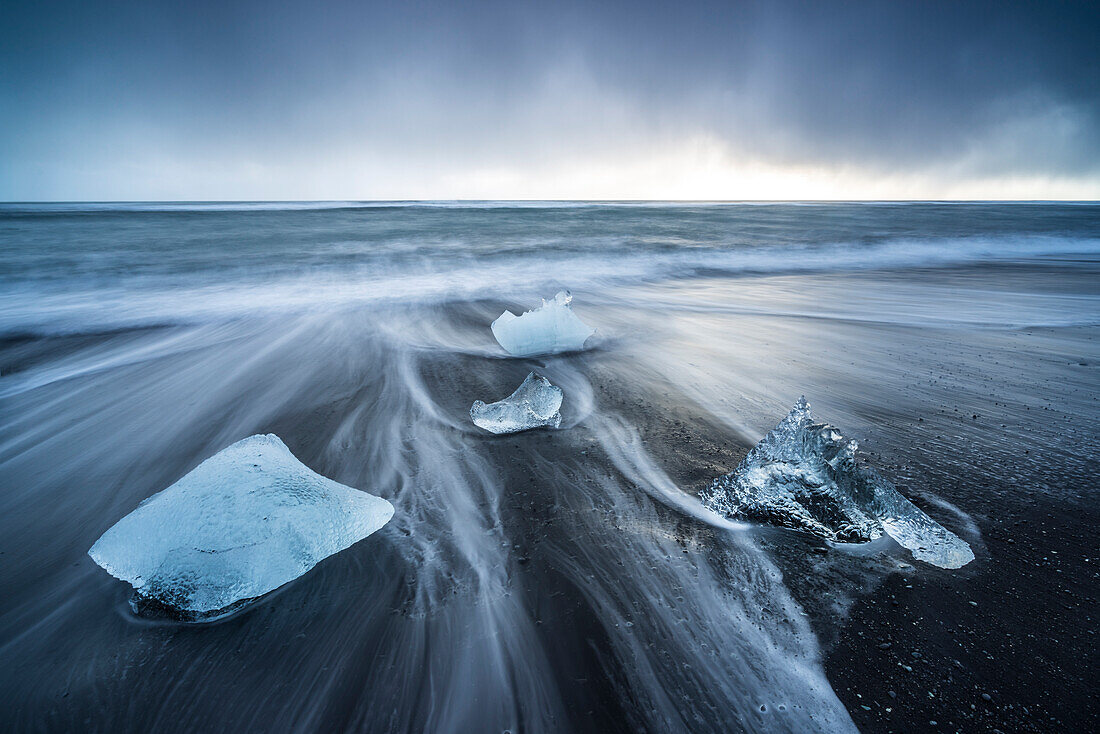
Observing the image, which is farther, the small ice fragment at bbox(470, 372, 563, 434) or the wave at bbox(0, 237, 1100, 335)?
the wave at bbox(0, 237, 1100, 335)

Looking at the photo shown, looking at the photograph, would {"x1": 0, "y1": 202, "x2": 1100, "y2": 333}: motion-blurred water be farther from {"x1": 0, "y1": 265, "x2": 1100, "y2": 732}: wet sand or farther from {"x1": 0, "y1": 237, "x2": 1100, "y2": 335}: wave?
{"x1": 0, "y1": 265, "x2": 1100, "y2": 732}: wet sand

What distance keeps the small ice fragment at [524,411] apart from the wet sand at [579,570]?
3.7 inches

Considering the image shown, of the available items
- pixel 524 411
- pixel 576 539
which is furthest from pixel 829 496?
pixel 524 411

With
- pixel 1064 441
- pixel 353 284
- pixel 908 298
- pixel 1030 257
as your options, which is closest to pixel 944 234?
pixel 1030 257

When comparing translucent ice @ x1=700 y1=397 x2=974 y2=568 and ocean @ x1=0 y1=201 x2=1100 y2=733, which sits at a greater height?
translucent ice @ x1=700 y1=397 x2=974 y2=568

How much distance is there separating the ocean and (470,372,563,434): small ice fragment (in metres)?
0.10

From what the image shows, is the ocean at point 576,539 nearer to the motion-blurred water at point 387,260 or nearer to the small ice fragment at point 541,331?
the small ice fragment at point 541,331

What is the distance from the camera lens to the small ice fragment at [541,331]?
4121mm

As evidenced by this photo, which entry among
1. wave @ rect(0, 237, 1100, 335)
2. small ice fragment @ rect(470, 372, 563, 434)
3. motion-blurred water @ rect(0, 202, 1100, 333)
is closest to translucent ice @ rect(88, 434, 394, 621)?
small ice fragment @ rect(470, 372, 563, 434)

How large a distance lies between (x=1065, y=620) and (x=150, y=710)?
2.90 m

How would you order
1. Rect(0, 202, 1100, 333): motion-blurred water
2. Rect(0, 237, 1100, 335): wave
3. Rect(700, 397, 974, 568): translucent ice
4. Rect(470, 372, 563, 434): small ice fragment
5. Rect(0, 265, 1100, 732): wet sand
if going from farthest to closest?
1. Rect(0, 202, 1100, 333): motion-blurred water
2. Rect(0, 237, 1100, 335): wave
3. Rect(470, 372, 563, 434): small ice fragment
4. Rect(700, 397, 974, 568): translucent ice
5. Rect(0, 265, 1100, 732): wet sand

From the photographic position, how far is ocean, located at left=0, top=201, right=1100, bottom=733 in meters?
1.32

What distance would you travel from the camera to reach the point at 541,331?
4.15 metres

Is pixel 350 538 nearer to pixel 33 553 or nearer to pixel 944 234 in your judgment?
pixel 33 553
